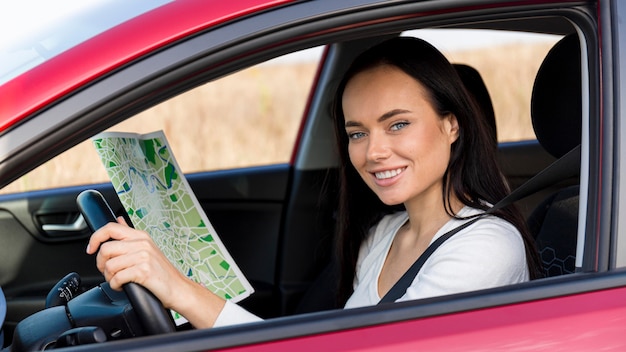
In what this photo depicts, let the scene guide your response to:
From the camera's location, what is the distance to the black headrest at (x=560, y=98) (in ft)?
6.20

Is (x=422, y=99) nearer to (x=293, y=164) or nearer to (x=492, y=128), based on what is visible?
(x=492, y=128)

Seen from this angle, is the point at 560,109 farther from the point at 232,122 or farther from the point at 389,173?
the point at 232,122

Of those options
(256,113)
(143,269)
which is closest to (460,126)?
(143,269)

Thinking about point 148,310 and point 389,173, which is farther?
point 389,173

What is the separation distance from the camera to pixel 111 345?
1270 mm

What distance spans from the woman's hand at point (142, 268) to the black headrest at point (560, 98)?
863 millimetres

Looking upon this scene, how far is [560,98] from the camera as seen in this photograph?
1926mm

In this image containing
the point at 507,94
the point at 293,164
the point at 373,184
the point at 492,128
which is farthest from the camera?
the point at 507,94

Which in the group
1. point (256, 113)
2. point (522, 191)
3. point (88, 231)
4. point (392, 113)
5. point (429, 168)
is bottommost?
point (522, 191)

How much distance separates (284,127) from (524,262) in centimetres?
802

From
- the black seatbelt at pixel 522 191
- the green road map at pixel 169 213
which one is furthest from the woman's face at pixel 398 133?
the green road map at pixel 169 213

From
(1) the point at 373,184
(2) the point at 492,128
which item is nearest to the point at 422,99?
(1) the point at 373,184

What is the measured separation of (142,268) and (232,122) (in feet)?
27.6

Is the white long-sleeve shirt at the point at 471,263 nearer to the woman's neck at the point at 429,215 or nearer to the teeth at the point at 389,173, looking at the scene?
the woman's neck at the point at 429,215
